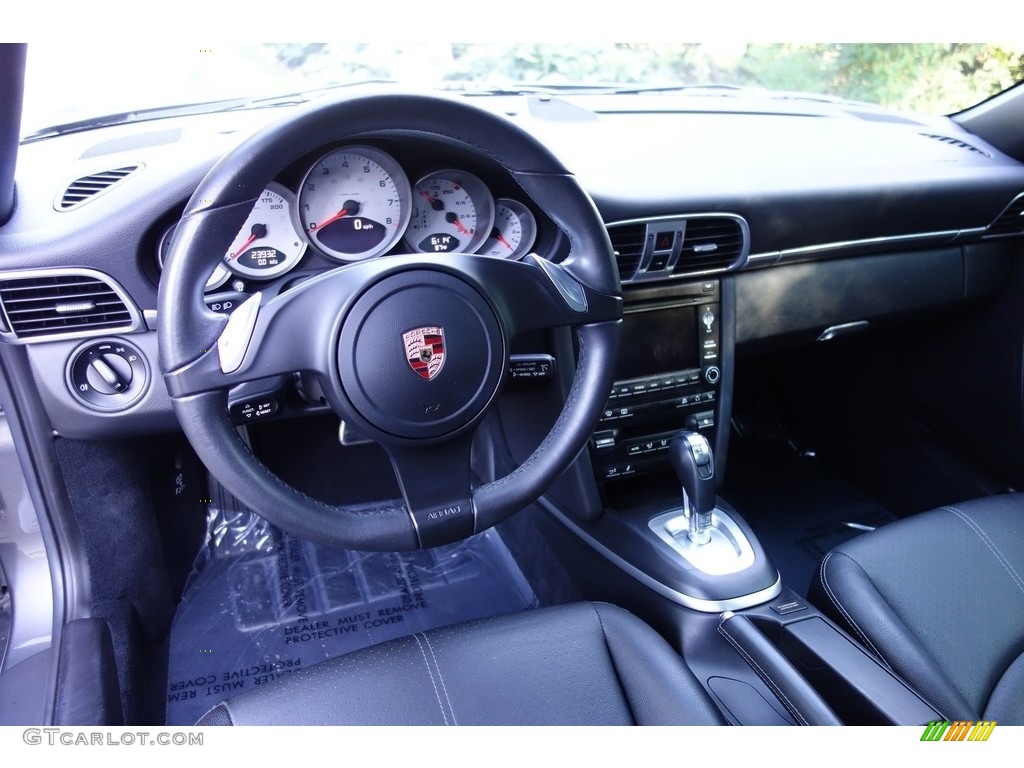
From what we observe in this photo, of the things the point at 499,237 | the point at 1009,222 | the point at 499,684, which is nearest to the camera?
the point at 499,684

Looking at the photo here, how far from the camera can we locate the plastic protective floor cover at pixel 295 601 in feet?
5.81

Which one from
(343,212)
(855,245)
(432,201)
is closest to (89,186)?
(343,212)

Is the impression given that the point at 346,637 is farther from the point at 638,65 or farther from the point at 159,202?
the point at 638,65

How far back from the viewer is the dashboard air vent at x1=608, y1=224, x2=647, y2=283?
148 centimetres

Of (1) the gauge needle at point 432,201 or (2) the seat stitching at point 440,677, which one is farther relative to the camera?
(1) the gauge needle at point 432,201

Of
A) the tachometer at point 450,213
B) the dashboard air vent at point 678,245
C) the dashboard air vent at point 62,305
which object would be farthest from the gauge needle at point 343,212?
the dashboard air vent at point 678,245

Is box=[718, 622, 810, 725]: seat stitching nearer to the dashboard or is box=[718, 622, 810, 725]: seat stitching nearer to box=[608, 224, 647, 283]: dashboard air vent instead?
the dashboard

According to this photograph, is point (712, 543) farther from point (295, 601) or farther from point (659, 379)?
point (295, 601)

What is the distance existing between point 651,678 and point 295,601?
3.67ft

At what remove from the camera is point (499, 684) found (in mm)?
1145

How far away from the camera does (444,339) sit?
40.8 inches

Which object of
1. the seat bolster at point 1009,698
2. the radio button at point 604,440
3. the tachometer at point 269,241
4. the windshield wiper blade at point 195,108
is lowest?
the seat bolster at point 1009,698

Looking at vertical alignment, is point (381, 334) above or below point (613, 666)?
above

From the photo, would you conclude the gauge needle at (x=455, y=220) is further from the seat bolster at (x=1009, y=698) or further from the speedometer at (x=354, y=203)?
the seat bolster at (x=1009, y=698)
